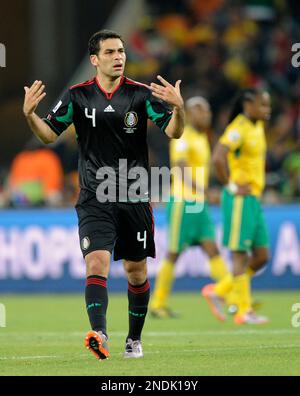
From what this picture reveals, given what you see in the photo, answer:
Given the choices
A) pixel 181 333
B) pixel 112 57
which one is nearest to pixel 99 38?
pixel 112 57

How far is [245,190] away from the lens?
12711 millimetres

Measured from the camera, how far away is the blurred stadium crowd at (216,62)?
60.7ft

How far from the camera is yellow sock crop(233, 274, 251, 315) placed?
41.4 feet

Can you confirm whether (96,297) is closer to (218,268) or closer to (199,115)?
(218,268)

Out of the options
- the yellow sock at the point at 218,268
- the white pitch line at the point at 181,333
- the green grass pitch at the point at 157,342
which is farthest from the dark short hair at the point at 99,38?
the yellow sock at the point at 218,268

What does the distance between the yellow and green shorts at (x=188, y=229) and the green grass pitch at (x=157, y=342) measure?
0.82 meters

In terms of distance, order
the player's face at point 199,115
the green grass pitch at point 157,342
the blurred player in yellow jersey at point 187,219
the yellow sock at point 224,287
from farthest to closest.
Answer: the player's face at point 199,115, the blurred player in yellow jersey at point 187,219, the yellow sock at point 224,287, the green grass pitch at point 157,342

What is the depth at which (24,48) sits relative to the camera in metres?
22.1

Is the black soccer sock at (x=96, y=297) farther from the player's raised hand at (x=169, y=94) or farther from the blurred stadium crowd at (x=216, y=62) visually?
the blurred stadium crowd at (x=216, y=62)

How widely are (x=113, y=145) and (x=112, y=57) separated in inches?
25.8
